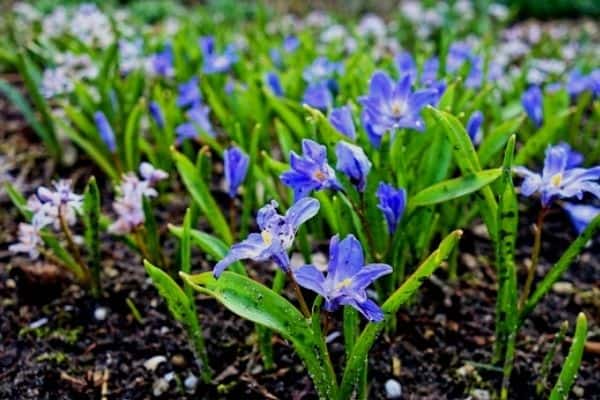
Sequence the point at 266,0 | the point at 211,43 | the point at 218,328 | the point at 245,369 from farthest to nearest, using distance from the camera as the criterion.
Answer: the point at 266,0 < the point at 211,43 < the point at 218,328 < the point at 245,369

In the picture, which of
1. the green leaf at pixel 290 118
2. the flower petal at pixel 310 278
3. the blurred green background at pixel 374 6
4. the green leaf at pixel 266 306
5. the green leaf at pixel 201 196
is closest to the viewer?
the flower petal at pixel 310 278

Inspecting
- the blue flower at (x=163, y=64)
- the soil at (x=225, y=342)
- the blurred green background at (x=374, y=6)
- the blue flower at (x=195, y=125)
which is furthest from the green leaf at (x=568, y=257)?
the blurred green background at (x=374, y=6)

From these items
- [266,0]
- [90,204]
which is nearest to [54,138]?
[90,204]

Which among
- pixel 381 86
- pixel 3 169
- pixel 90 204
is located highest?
pixel 381 86

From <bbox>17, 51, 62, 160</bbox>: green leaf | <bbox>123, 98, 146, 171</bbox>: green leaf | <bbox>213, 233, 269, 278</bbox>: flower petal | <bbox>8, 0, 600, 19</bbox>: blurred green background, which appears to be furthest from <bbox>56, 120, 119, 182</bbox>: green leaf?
<bbox>8, 0, 600, 19</bbox>: blurred green background

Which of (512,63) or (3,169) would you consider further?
(512,63)

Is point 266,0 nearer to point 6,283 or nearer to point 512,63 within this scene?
point 512,63

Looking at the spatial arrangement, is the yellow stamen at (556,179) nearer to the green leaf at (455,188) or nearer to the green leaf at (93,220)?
the green leaf at (455,188)
